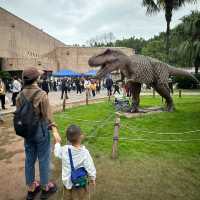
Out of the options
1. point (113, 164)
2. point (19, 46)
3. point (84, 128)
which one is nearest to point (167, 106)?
point (84, 128)

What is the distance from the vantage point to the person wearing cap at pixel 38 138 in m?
3.50

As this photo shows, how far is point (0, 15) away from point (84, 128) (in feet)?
82.9

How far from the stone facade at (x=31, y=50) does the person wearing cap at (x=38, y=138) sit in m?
28.3

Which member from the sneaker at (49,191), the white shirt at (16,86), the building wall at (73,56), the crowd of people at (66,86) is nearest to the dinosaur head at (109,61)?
the crowd of people at (66,86)

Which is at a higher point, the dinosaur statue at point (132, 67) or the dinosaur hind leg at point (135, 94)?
the dinosaur statue at point (132, 67)

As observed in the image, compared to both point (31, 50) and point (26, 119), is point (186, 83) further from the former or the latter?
point (26, 119)

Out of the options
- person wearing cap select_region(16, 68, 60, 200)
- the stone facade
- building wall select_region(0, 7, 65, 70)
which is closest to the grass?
person wearing cap select_region(16, 68, 60, 200)

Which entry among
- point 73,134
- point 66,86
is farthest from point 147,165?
point 66,86

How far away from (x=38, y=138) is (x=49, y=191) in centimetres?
93

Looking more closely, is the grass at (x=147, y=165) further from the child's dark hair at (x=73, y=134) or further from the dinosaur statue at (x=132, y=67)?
the dinosaur statue at (x=132, y=67)

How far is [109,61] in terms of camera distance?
33.1 ft

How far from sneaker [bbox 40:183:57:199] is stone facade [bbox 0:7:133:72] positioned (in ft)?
92.4

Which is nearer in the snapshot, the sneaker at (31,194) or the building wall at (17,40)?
the sneaker at (31,194)

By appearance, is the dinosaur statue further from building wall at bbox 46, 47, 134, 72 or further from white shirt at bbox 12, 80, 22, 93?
building wall at bbox 46, 47, 134, 72
